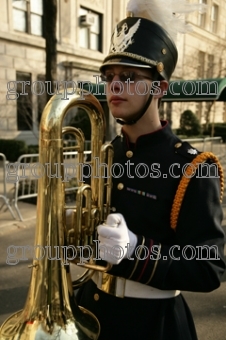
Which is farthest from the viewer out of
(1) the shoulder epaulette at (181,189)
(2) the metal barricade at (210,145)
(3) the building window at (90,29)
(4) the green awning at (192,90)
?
(3) the building window at (90,29)

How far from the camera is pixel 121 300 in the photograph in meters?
1.45

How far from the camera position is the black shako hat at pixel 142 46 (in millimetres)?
1431

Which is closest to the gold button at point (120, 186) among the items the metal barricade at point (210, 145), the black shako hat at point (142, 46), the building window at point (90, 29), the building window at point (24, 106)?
the black shako hat at point (142, 46)

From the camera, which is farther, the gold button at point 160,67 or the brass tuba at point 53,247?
the gold button at point 160,67

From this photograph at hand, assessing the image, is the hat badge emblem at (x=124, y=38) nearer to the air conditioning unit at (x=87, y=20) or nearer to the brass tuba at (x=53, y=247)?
the brass tuba at (x=53, y=247)

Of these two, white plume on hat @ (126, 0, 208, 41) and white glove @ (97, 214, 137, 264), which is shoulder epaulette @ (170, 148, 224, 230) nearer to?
white glove @ (97, 214, 137, 264)

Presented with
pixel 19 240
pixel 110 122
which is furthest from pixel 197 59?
pixel 19 240

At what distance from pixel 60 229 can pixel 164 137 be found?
24.7 inches

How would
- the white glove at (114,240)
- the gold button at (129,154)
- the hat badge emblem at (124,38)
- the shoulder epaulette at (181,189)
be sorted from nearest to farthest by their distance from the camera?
the white glove at (114,240), the shoulder epaulette at (181,189), the hat badge emblem at (124,38), the gold button at (129,154)

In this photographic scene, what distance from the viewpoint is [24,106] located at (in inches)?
469

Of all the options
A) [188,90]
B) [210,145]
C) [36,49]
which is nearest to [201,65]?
[36,49]

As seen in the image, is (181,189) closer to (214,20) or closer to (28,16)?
(28,16)

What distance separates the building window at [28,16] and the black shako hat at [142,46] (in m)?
12.4

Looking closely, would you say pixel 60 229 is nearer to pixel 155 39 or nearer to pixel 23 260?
pixel 155 39
